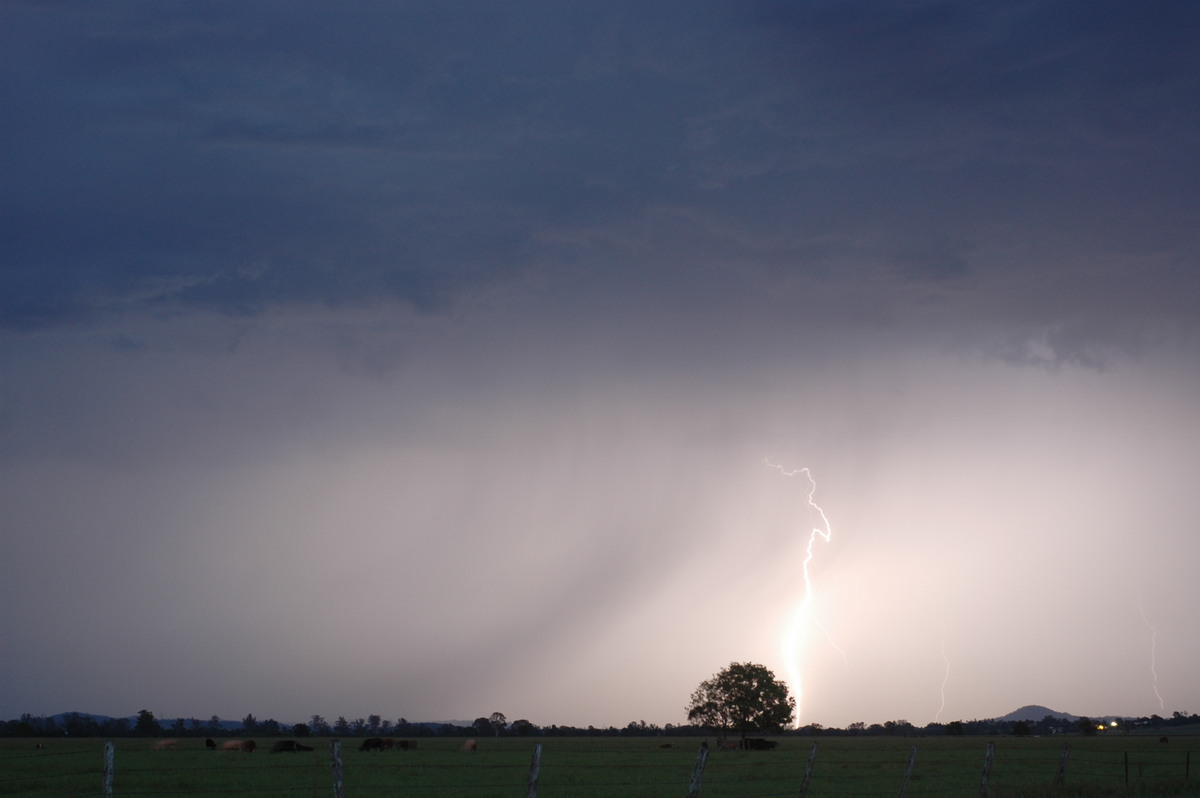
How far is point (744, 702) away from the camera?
8712 centimetres

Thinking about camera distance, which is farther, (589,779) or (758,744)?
(758,744)

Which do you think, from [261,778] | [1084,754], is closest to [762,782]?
[261,778]

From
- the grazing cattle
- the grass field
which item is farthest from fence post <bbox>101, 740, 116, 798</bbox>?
the grazing cattle

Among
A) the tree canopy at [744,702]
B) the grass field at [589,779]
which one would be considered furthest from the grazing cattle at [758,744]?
the grass field at [589,779]

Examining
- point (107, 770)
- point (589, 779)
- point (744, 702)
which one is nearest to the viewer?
point (107, 770)

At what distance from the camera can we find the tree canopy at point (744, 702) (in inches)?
3428

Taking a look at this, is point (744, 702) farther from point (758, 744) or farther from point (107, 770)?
point (107, 770)

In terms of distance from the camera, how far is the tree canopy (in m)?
87.1

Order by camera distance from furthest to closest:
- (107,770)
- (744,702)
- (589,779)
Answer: (744,702)
(589,779)
(107,770)

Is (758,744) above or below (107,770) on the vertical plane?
below

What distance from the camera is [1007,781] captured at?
35.1 m

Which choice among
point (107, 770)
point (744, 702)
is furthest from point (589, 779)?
point (744, 702)

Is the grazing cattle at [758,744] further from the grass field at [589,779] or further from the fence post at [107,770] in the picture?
the fence post at [107,770]

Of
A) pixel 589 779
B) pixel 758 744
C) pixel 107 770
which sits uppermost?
pixel 107 770
